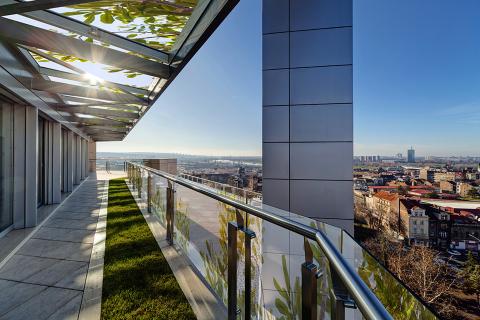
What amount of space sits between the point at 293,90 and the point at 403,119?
12817mm

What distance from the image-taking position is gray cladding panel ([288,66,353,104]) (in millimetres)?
4352

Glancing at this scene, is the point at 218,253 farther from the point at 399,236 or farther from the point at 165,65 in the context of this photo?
the point at 399,236

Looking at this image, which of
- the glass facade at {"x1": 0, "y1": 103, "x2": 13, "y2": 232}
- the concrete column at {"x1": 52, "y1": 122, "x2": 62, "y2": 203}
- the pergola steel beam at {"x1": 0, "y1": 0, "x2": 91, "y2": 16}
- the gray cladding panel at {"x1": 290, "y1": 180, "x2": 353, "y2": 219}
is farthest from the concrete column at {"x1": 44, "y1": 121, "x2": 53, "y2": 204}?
the gray cladding panel at {"x1": 290, "y1": 180, "x2": 353, "y2": 219}

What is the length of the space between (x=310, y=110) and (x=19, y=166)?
584 centimetres

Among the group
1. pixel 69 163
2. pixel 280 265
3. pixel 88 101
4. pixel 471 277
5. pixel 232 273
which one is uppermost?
pixel 88 101

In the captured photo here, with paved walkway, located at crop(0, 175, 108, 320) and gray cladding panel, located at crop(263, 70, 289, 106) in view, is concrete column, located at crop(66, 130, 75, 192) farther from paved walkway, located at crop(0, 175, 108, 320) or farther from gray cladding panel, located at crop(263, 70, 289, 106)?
gray cladding panel, located at crop(263, 70, 289, 106)

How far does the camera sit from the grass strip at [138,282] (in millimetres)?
2432

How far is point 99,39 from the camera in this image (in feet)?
12.2

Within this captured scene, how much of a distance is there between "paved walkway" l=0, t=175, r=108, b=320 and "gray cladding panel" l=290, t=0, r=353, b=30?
4.95m

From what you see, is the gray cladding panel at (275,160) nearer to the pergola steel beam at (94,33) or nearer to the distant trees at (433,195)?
the pergola steel beam at (94,33)

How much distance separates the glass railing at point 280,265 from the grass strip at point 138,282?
0.40 meters

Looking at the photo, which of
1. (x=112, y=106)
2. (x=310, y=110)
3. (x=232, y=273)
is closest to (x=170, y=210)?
(x=232, y=273)

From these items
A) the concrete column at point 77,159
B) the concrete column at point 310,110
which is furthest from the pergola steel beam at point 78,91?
the concrete column at point 77,159

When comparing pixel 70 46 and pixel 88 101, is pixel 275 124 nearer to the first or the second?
pixel 70 46
